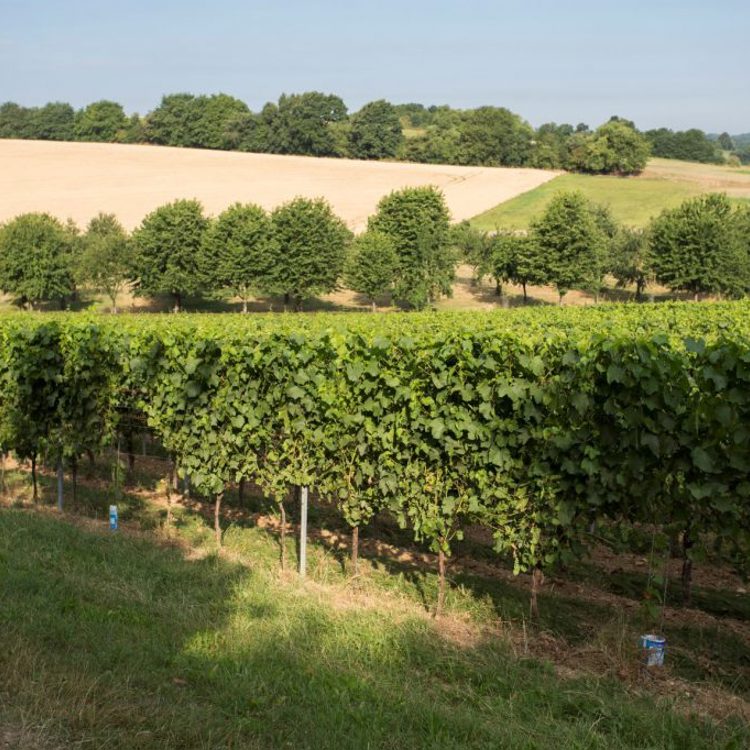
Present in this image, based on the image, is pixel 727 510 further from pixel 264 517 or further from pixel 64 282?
pixel 64 282

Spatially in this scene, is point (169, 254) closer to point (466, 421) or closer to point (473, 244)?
point (473, 244)

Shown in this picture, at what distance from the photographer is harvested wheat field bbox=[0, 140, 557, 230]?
266 feet

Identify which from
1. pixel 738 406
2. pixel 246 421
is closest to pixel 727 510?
pixel 738 406

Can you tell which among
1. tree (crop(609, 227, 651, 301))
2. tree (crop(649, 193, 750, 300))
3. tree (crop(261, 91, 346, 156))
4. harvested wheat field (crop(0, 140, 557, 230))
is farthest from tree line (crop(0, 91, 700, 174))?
tree (crop(649, 193, 750, 300))

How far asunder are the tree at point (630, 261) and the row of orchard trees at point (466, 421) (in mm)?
56214

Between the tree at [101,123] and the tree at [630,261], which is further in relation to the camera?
the tree at [101,123]

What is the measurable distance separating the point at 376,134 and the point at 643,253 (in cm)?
6799

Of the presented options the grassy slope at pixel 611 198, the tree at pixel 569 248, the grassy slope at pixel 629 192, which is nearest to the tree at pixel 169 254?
the tree at pixel 569 248

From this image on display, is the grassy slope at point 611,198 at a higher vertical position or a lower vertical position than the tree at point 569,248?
higher

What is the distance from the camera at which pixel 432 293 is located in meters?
63.5

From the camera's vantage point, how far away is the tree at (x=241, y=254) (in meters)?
58.0

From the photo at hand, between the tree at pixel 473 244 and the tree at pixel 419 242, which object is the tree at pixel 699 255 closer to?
the tree at pixel 473 244

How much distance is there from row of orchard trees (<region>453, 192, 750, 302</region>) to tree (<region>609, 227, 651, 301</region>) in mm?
86

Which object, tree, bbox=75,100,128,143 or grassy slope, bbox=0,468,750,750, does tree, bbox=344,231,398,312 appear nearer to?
grassy slope, bbox=0,468,750,750
